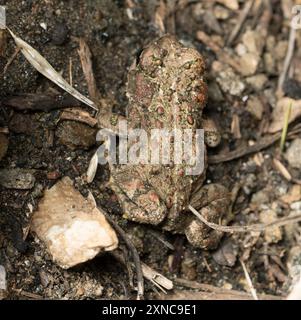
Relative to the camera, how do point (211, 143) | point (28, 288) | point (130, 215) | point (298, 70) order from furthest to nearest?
point (298, 70) < point (211, 143) < point (130, 215) < point (28, 288)

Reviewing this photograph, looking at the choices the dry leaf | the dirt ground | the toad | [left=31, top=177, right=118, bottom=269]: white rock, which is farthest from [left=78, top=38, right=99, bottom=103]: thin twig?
[left=31, top=177, right=118, bottom=269]: white rock

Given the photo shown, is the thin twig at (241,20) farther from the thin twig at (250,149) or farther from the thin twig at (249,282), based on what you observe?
the thin twig at (249,282)

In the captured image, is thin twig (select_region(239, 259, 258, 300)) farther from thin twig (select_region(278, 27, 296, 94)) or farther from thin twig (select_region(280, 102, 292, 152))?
thin twig (select_region(278, 27, 296, 94))

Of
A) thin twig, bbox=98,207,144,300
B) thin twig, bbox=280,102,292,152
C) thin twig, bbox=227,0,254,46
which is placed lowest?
thin twig, bbox=98,207,144,300

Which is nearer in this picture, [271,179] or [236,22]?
[271,179]

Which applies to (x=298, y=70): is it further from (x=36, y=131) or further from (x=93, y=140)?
(x=36, y=131)

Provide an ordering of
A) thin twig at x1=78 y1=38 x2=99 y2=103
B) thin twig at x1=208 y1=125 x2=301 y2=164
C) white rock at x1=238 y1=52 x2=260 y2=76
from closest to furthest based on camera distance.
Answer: thin twig at x1=78 y1=38 x2=99 y2=103
thin twig at x1=208 y1=125 x2=301 y2=164
white rock at x1=238 y1=52 x2=260 y2=76

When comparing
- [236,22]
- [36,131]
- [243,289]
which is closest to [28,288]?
[36,131]
